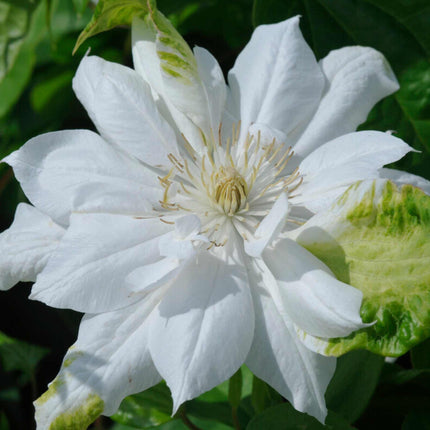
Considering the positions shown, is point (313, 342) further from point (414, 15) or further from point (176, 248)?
point (414, 15)

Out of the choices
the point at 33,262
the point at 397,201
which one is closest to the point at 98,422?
Answer: the point at 33,262

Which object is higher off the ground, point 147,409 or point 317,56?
point 317,56

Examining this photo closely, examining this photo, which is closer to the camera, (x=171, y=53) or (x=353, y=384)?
(x=171, y=53)

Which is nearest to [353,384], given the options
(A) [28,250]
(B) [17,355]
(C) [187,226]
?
(C) [187,226]

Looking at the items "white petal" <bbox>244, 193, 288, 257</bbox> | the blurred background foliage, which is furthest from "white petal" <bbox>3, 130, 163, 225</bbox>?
the blurred background foliage

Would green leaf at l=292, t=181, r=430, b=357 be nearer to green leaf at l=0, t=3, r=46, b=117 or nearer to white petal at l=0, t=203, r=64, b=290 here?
white petal at l=0, t=203, r=64, b=290

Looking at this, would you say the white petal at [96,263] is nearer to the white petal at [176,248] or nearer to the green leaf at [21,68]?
the white petal at [176,248]

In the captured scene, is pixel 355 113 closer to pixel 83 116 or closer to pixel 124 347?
pixel 124 347
